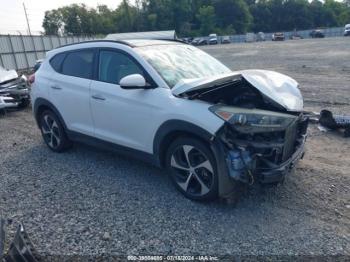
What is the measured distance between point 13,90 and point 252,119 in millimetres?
8165

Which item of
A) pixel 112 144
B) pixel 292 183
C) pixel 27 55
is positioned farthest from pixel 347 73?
pixel 27 55

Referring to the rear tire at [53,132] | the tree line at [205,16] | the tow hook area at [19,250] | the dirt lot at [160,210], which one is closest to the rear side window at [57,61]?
the rear tire at [53,132]

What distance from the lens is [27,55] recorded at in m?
24.5

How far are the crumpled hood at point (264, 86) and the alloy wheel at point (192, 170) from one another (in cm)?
67

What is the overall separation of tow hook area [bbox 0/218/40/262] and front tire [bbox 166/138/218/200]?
1691 mm

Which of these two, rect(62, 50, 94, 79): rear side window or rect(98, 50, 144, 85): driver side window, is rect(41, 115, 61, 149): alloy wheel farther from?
rect(98, 50, 144, 85): driver side window

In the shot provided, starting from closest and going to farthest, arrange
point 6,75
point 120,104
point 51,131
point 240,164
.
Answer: point 240,164, point 120,104, point 51,131, point 6,75

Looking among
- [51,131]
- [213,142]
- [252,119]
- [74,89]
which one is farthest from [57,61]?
[252,119]

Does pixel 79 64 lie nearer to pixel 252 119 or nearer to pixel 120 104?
pixel 120 104

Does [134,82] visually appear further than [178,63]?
No

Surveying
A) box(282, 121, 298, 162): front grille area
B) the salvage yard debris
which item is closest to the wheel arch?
box(282, 121, 298, 162): front grille area

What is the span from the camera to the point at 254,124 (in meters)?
3.40

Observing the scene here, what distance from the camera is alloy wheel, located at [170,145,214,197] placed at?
A: 3.69 metres

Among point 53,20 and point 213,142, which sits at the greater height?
point 53,20
